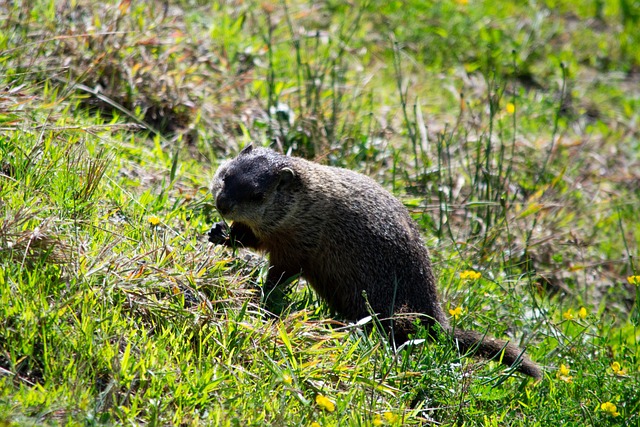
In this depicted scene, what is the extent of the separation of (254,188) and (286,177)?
255mm

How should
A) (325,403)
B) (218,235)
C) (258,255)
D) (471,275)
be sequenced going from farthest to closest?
(258,255)
(471,275)
(218,235)
(325,403)

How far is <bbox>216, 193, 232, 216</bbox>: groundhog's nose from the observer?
451 cm

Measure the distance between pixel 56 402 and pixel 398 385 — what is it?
5.68ft

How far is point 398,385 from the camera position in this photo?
12.8ft

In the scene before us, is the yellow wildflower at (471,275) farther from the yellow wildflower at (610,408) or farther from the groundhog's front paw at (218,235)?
the groundhog's front paw at (218,235)

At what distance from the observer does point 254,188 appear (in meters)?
4.60

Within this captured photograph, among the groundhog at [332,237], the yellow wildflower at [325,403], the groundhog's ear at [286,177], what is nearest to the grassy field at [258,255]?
the yellow wildflower at [325,403]

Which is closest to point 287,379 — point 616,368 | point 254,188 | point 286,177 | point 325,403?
point 325,403

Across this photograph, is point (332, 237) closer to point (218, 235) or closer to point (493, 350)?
point (218, 235)

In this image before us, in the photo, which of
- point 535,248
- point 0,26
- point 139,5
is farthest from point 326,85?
point 0,26

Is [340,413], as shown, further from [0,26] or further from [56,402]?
[0,26]

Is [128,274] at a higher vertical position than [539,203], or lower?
higher

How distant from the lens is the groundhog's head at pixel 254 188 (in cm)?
455

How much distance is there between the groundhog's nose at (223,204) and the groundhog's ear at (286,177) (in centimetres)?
40
